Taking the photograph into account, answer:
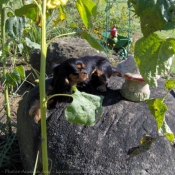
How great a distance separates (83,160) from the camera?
5.47 ft

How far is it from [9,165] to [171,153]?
1.45 m

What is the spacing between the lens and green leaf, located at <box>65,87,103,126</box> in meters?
0.87

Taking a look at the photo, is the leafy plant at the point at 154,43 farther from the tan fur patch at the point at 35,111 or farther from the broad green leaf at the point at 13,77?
the broad green leaf at the point at 13,77

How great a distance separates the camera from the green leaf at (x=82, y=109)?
2.85ft

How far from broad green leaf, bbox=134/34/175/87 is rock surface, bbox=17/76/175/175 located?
907 millimetres

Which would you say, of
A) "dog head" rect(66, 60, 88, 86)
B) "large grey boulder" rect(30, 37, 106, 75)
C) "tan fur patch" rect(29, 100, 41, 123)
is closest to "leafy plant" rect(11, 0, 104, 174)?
"dog head" rect(66, 60, 88, 86)

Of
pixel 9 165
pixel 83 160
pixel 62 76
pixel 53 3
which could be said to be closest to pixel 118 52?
pixel 9 165

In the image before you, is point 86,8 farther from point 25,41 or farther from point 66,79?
point 25,41

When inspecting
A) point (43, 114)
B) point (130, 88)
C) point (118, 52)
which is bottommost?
point (118, 52)

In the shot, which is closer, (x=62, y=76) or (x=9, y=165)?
(x=62, y=76)

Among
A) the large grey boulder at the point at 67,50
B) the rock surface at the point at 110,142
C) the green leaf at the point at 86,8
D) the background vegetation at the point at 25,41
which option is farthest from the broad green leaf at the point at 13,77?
the large grey boulder at the point at 67,50

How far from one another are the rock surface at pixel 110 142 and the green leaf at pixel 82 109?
0.75 meters

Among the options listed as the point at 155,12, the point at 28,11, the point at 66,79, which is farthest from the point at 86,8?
the point at 66,79

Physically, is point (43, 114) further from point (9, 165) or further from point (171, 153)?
point (9, 165)
